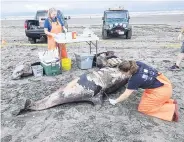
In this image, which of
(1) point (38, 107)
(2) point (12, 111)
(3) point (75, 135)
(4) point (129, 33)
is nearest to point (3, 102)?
(2) point (12, 111)

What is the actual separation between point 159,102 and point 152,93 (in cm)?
21

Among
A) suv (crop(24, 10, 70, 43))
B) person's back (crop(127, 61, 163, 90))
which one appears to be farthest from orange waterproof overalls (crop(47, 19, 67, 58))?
suv (crop(24, 10, 70, 43))

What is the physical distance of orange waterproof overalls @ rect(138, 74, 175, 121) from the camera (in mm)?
5117

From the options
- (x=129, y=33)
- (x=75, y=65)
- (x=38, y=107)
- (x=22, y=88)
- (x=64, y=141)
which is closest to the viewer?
(x=64, y=141)

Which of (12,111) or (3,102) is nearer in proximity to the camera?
(12,111)

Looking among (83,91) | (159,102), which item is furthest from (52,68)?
(159,102)

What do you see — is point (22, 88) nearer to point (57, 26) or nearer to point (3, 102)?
point (3, 102)

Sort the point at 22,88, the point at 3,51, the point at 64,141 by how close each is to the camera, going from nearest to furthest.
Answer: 1. the point at 64,141
2. the point at 22,88
3. the point at 3,51

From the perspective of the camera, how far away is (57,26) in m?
7.84

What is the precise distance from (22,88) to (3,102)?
32.4 inches

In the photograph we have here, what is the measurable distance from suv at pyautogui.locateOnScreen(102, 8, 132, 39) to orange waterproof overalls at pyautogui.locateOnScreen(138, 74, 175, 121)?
927 centimetres

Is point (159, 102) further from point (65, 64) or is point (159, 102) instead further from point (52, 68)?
point (65, 64)

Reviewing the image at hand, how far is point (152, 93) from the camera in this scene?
5.18 metres

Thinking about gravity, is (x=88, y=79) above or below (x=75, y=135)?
above
